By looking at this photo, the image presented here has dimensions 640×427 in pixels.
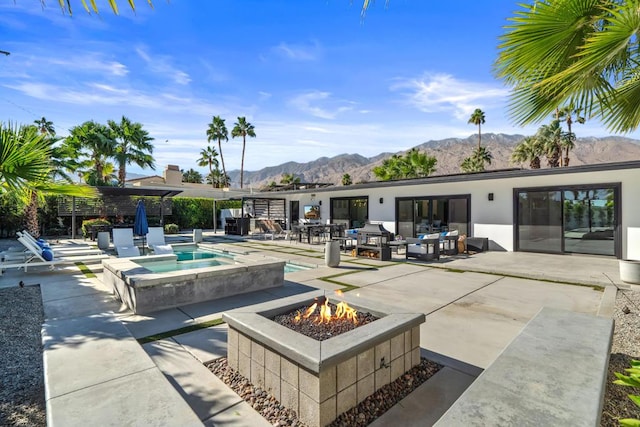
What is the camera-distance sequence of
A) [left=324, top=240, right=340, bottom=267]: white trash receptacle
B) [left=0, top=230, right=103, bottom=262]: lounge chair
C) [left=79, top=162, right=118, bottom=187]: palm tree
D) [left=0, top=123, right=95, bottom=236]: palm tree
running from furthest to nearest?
1. [left=79, top=162, right=118, bottom=187]: palm tree
2. [left=324, top=240, right=340, bottom=267]: white trash receptacle
3. [left=0, top=230, right=103, bottom=262]: lounge chair
4. [left=0, top=123, right=95, bottom=236]: palm tree

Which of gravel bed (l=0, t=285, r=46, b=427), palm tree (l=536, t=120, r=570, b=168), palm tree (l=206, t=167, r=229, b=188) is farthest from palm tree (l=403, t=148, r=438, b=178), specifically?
palm tree (l=206, t=167, r=229, b=188)

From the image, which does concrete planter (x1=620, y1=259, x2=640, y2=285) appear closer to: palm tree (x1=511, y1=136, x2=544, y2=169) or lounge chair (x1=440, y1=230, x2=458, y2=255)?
lounge chair (x1=440, y1=230, x2=458, y2=255)

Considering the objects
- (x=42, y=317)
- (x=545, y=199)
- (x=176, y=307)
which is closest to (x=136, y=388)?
(x=176, y=307)

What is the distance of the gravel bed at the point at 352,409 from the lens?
239 cm

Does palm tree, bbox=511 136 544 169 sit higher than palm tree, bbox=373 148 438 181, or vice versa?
palm tree, bbox=511 136 544 169

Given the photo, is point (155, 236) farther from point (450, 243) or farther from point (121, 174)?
point (121, 174)

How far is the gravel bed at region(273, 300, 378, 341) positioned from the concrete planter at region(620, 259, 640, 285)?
677cm

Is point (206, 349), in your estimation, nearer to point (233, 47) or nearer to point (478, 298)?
point (478, 298)

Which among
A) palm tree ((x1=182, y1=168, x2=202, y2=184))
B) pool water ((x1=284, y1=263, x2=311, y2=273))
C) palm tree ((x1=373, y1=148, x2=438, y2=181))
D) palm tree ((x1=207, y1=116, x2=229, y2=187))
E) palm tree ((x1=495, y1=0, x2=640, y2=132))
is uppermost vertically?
palm tree ((x1=207, y1=116, x2=229, y2=187))

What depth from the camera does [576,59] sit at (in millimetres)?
3221

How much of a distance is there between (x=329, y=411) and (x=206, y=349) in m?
1.90

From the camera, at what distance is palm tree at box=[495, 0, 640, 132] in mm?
2566

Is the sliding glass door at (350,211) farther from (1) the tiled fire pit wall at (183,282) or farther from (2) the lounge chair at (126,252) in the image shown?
(1) the tiled fire pit wall at (183,282)

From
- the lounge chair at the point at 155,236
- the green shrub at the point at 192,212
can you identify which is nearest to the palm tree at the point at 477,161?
the green shrub at the point at 192,212
